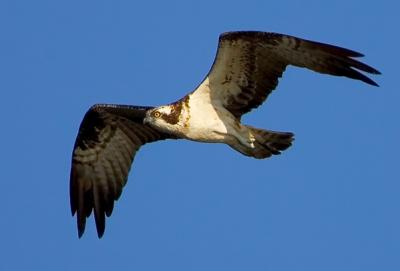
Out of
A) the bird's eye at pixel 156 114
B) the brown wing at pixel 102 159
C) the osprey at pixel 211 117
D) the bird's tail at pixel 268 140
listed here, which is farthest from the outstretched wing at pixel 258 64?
the brown wing at pixel 102 159

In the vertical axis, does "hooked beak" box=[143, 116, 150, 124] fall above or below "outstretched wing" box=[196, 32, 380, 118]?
below

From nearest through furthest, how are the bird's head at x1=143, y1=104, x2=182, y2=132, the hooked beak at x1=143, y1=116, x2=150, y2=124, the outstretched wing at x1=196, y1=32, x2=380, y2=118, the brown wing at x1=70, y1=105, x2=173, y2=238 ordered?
the outstretched wing at x1=196, y1=32, x2=380, y2=118 → the bird's head at x1=143, y1=104, x2=182, y2=132 → the hooked beak at x1=143, y1=116, x2=150, y2=124 → the brown wing at x1=70, y1=105, x2=173, y2=238

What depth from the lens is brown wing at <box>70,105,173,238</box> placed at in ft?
49.8

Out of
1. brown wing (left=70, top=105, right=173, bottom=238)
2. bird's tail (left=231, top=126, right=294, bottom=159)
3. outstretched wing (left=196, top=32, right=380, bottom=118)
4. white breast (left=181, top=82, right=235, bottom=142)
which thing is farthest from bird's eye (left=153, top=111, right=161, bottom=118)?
brown wing (left=70, top=105, right=173, bottom=238)

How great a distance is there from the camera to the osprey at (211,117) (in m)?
12.9

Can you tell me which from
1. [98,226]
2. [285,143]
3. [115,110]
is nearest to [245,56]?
[285,143]

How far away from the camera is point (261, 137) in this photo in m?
13.9

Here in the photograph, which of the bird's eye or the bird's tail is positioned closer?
the bird's eye

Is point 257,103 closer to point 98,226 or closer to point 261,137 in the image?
point 261,137

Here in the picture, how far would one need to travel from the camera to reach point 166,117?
1372 cm

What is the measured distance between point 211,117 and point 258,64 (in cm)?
103

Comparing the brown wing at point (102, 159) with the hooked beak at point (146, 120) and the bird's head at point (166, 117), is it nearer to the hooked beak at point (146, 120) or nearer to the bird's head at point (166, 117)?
the hooked beak at point (146, 120)

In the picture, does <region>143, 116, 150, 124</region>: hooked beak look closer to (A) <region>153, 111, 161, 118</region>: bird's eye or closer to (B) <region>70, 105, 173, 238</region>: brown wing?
(A) <region>153, 111, 161, 118</region>: bird's eye

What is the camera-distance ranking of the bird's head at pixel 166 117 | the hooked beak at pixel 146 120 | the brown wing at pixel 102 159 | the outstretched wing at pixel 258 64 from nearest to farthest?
the outstretched wing at pixel 258 64 < the bird's head at pixel 166 117 < the hooked beak at pixel 146 120 < the brown wing at pixel 102 159
